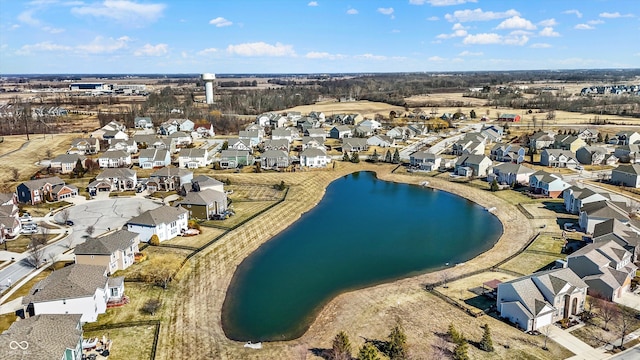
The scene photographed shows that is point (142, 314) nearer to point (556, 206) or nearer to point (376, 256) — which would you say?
point (376, 256)

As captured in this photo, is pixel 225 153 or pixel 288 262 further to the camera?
pixel 225 153

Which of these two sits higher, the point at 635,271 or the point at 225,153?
the point at 225,153

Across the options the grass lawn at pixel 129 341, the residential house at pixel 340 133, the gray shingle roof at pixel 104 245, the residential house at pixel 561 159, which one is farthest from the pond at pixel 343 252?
the residential house at pixel 340 133

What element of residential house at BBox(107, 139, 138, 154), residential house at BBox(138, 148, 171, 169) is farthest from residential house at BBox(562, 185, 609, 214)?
residential house at BBox(107, 139, 138, 154)

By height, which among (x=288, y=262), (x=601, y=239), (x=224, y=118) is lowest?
(x=288, y=262)

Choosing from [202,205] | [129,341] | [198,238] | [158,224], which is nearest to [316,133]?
[202,205]

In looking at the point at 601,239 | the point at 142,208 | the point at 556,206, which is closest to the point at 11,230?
the point at 142,208

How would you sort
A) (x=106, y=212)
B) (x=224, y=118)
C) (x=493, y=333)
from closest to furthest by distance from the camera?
(x=493, y=333)
(x=106, y=212)
(x=224, y=118)
